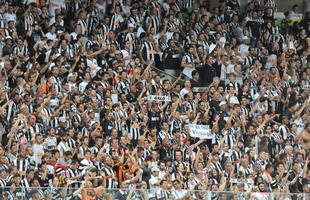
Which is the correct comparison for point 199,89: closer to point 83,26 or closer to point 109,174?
point 83,26

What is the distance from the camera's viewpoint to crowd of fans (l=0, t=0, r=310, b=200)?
2108 cm

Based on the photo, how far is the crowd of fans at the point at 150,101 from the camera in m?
21.1

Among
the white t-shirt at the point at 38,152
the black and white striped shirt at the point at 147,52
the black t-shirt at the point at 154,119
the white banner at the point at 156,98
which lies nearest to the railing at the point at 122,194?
the white t-shirt at the point at 38,152

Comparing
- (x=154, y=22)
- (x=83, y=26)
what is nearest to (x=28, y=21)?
(x=83, y=26)

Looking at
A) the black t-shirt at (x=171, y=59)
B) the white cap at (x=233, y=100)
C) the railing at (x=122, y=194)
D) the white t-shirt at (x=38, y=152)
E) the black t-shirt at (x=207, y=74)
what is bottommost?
the railing at (x=122, y=194)

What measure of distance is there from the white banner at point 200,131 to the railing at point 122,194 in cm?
390

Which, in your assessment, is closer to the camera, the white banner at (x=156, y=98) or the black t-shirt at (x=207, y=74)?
the white banner at (x=156, y=98)

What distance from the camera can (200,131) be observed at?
2370 centimetres

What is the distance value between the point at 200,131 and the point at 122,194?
5.19 meters

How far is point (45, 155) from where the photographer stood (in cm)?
2095

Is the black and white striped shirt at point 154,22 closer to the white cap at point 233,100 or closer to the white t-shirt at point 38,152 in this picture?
the white cap at point 233,100

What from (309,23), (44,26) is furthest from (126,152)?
(309,23)

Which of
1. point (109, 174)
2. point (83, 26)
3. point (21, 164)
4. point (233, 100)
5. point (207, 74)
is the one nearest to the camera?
point (21, 164)

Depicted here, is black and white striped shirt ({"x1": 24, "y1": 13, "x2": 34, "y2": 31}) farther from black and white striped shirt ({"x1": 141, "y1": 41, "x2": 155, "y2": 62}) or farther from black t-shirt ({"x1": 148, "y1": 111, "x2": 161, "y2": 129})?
black t-shirt ({"x1": 148, "y1": 111, "x2": 161, "y2": 129})
